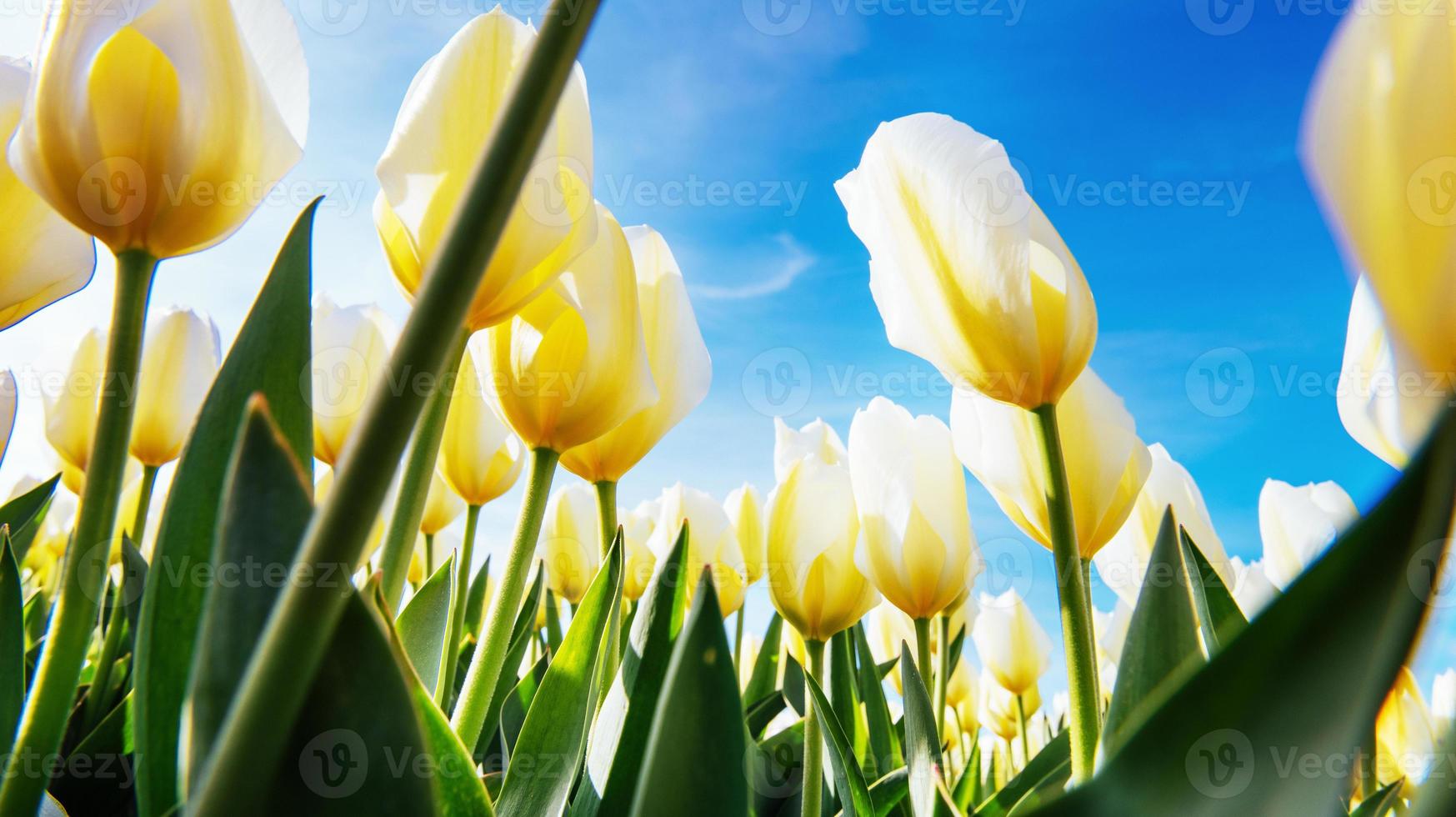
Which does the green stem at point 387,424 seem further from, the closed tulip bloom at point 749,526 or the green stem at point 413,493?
the closed tulip bloom at point 749,526

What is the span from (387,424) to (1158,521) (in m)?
1.04

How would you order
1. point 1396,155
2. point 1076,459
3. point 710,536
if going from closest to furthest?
1. point 1396,155
2. point 1076,459
3. point 710,536

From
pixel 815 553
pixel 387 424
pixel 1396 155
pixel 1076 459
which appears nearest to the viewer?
pixel 387 424

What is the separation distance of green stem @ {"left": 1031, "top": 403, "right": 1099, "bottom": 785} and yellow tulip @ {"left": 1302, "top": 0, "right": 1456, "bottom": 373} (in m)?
0.27

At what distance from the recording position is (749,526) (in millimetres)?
1314

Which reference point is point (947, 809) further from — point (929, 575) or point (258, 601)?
point (929, 575)

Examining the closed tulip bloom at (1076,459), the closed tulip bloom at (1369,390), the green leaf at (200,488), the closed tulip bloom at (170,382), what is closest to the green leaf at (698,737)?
the green leaf at (200,488)

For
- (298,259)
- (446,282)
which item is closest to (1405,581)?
(446,282)

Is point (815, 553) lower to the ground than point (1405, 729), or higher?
higher

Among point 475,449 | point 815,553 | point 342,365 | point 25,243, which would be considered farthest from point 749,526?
point 25,243

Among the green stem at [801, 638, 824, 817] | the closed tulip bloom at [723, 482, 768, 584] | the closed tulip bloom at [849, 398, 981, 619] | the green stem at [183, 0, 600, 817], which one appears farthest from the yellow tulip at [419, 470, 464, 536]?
the green stem at [183, 0, 600, 817]

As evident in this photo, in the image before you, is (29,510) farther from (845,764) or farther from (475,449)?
(845,764)

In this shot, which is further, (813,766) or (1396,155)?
(813,766)

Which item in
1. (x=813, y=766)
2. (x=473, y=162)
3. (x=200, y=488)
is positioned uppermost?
(x=473, y=162)
